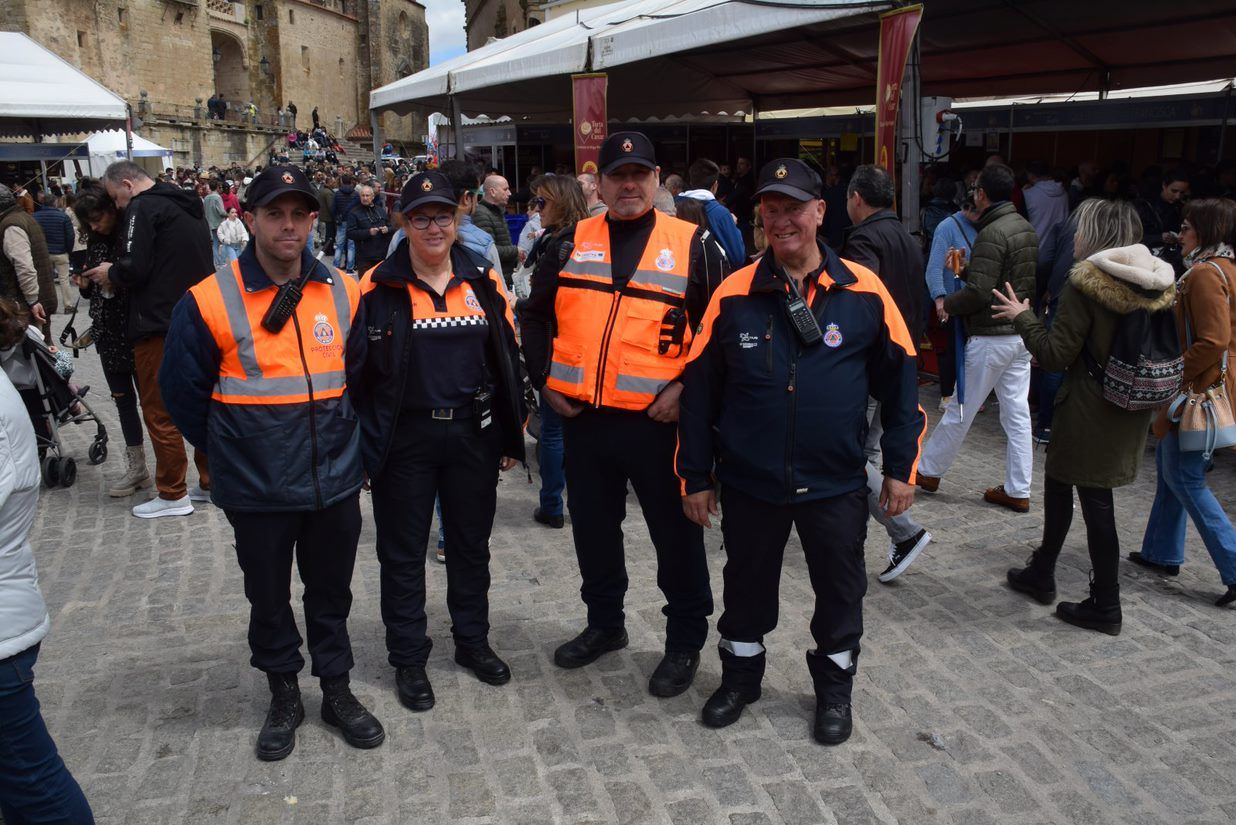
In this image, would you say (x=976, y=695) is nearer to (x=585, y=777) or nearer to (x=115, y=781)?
(x=585, y=777)

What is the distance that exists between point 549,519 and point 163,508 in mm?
2391

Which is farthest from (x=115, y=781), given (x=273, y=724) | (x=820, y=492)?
(x=820, y=492)

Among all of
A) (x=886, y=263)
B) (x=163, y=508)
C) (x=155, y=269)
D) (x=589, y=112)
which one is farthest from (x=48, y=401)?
(x=589, y=112)

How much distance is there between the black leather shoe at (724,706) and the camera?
3463mm

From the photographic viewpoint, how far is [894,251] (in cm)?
455

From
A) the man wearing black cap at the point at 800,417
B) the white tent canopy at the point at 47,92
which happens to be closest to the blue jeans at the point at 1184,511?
the man wearing black cap at the point at 800,417

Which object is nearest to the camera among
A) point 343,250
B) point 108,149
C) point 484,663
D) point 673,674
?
point 673,674

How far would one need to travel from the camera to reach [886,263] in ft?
14.9

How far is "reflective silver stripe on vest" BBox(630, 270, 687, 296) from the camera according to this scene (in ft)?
11.3

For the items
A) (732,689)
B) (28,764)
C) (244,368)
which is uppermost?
(244,368)

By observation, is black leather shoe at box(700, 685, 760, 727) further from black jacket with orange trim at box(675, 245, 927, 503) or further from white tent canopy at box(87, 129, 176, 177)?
white tent canopy at box(87, 129, 176, 177)

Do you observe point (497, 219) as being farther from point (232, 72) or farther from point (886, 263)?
point (232, 72)

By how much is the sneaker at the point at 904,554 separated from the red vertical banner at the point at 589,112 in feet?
21.1

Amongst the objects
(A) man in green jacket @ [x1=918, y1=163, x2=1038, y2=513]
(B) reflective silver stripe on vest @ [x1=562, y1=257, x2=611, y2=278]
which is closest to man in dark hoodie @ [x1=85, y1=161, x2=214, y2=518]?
(B) reflective silver stripe on vest @ [x1=562, y1=257, x2=611, y2=278]
